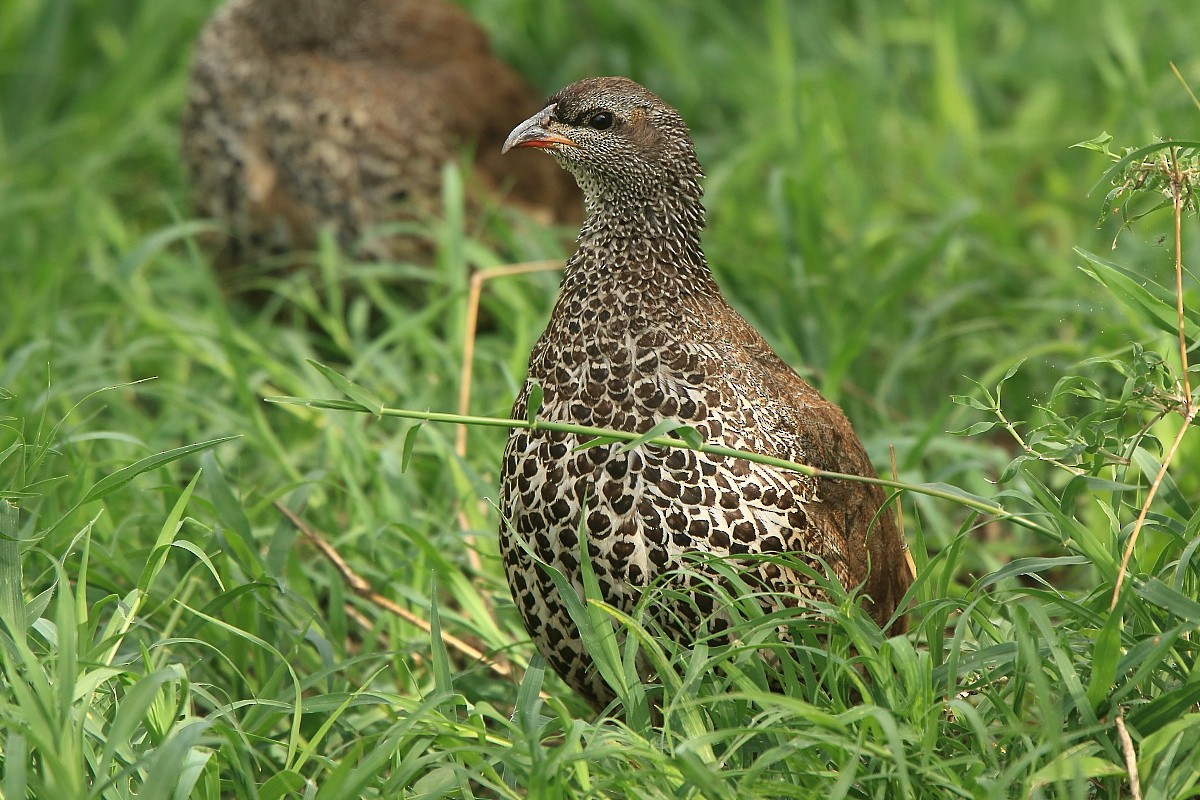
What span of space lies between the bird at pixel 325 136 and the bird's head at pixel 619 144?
1.94 meters

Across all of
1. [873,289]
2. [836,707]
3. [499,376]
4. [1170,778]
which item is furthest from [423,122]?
[1170,778]

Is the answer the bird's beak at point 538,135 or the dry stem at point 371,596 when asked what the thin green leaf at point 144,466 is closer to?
the dry stem at point 371,596

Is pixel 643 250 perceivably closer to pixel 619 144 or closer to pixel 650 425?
pixel 619 144

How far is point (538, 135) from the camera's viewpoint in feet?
9.50

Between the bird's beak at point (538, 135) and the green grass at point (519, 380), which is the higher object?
the bird's beak at point (538, 135)

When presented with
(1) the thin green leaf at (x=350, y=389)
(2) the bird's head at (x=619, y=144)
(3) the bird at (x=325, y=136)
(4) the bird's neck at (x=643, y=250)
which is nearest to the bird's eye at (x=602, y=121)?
(2) the bird's head at (x=619, y=144)

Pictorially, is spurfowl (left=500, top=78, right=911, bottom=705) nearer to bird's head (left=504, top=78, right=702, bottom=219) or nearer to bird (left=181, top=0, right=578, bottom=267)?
bird's head (left=504, top=78, right=702, bottom=219)

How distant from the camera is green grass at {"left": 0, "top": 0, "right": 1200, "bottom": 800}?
2.20 meters

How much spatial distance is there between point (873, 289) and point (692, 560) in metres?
2.09

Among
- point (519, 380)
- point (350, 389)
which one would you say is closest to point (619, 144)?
point (350, 389)

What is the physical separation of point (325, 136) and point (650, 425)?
270 cm

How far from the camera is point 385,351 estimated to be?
448 cm

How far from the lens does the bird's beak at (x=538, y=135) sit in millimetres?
2875

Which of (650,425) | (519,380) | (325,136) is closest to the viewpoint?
(650,425)
